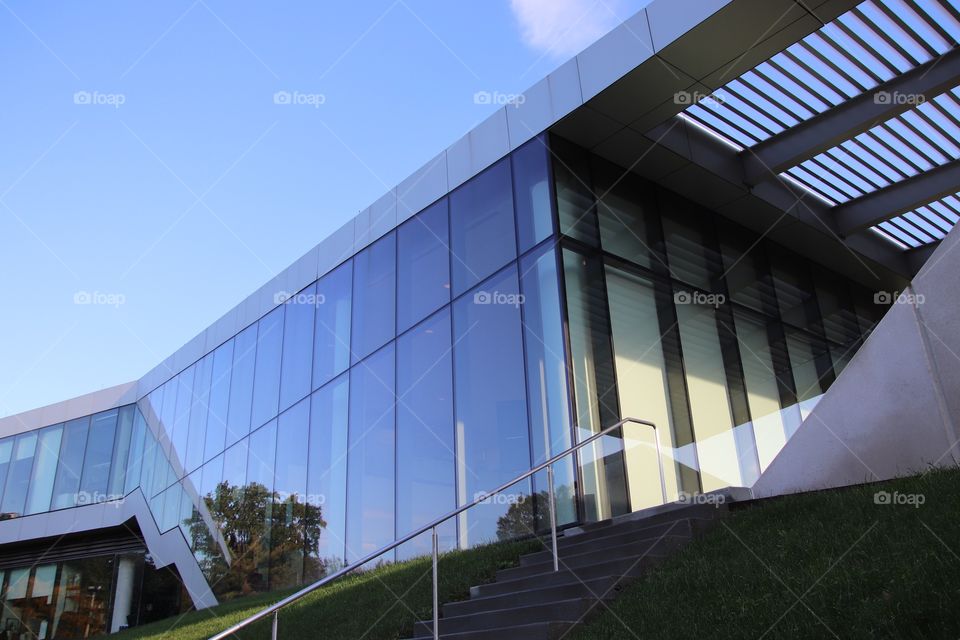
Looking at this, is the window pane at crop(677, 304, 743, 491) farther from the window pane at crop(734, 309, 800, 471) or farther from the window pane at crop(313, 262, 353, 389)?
the window pane at crop(313, 262, 353, 389)

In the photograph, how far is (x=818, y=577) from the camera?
5.14m

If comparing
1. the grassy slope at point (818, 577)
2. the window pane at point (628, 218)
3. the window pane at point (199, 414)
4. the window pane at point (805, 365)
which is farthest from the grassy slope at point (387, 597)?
the window pane at point (199, 414)

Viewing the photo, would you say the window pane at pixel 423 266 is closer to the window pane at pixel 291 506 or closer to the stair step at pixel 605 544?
the window pane at pixel 291 506

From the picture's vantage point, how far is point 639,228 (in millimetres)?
13125

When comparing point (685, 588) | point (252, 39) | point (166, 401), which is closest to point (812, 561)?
point (685, 588)

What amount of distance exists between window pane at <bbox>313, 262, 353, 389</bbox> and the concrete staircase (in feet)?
29.8

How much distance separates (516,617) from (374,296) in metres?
9.97

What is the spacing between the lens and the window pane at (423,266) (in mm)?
13961

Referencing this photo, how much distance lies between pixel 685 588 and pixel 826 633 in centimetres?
144

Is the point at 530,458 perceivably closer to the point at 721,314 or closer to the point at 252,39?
the point at 721,314

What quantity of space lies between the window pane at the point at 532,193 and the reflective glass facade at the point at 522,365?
4cm

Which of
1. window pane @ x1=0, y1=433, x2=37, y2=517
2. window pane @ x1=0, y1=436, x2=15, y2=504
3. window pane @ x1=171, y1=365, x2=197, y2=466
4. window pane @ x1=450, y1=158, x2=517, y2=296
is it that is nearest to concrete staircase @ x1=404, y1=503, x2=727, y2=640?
window pane @ x1=450, y1=158, x2=517, y2=296

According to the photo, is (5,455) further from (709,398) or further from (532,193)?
(709,398)

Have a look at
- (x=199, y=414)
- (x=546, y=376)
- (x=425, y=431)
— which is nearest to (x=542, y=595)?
(x=546, y=376)
